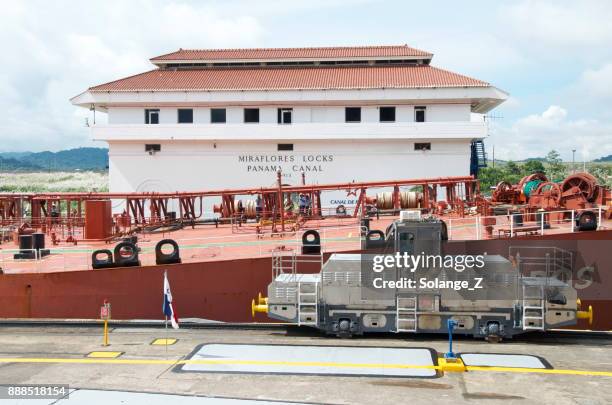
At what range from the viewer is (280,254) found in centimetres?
1772

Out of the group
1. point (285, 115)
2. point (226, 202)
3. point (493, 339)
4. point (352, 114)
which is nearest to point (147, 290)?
point (226, 202)

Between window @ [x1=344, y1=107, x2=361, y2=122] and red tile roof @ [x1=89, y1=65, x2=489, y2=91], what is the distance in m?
1.15

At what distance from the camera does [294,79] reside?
31.7 metres

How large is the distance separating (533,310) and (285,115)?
18.3 meters

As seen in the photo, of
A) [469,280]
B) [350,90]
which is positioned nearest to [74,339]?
[469,280]

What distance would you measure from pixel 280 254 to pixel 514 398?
8.34 metres

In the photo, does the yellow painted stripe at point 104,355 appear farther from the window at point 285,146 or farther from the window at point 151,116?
the window at point 151,116

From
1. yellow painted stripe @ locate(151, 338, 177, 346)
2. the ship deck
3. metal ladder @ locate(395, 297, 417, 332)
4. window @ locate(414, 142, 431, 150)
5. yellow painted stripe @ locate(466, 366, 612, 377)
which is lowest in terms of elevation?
yellow painted stripe @ locate(466, 366, 612, 377)

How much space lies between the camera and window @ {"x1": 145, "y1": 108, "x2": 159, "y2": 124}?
30547mm

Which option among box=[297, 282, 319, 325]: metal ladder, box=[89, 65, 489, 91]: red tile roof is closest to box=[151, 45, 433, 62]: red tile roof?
box=[89, 65, 489, 91]: red tile roof

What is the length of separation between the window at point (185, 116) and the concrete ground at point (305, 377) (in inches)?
642

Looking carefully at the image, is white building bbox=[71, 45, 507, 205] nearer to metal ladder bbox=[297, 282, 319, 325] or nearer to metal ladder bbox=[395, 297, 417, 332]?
metal ladder bbox=[297, 282, 319, 325]

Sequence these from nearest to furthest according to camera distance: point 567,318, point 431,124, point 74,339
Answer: point 567,318 → point 74,339 → point 431,124

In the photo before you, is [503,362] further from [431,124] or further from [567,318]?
[431,124]
